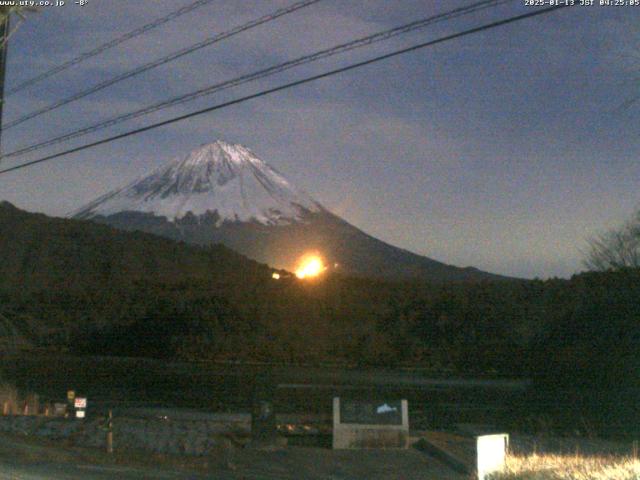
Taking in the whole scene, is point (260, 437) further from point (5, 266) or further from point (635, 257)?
point (5, 266)

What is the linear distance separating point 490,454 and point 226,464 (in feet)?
18.4

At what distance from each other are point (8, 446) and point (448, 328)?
4506cm

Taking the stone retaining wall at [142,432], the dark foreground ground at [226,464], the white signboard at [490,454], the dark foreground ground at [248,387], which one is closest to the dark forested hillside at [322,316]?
the dark foreground ground at [248,387]

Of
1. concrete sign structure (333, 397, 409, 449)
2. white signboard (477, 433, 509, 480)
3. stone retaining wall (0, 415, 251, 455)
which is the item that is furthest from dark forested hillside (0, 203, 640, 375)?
white signboard (477, 433, 509, 480)

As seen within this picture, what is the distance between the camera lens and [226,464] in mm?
15945

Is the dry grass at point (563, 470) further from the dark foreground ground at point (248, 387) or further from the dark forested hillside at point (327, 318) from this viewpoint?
the dark forested hillside at point (327, 318)

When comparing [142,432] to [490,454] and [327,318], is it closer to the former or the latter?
[490,454]

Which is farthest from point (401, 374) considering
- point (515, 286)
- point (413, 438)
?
point (413, 438)

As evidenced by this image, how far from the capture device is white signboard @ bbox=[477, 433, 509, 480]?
467 inches

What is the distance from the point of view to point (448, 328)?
195 feet

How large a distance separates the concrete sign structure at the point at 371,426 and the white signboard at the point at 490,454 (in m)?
5.46

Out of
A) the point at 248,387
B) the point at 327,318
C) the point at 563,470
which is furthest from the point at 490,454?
the point at 327,318

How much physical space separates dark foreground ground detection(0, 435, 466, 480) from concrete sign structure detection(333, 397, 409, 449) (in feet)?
1.39

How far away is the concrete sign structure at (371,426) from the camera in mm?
18047
